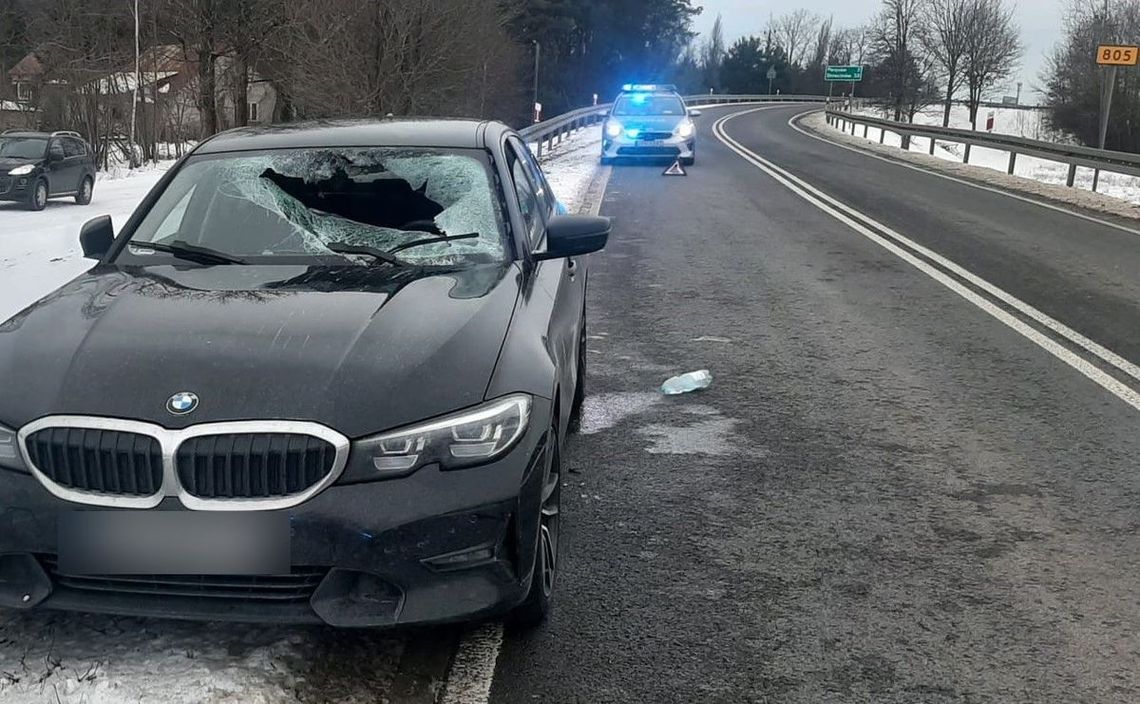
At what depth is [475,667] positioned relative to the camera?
122 inches

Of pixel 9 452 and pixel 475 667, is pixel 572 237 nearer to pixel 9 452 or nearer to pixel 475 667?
pixel 475 667

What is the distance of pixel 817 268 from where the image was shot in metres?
10.5

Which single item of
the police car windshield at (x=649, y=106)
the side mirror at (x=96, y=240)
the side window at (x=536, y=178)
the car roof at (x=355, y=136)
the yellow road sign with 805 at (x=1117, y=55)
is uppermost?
the yellow road sign with 805 at (x=1117, y=55)

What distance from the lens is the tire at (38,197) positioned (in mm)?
19016

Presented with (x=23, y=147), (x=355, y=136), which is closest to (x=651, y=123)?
(x=23, y=147)

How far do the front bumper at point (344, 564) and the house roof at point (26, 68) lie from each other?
143 feet

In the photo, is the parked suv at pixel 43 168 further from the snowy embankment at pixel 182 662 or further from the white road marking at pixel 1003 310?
the snowy embankment at pixel 182 662

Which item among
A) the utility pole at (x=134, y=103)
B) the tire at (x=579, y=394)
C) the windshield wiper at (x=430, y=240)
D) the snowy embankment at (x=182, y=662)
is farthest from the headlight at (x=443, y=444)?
the utility pole at (x=134, y=103)

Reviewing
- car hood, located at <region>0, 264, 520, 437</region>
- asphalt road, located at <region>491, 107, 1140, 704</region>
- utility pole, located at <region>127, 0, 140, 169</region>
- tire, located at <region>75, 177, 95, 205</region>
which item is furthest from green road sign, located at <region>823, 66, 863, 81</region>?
car hood, located at <region>0, 264, 520, 437</region>

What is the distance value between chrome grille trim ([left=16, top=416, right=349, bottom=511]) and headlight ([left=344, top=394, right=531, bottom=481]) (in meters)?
0.07

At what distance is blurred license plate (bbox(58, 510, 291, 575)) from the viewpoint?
9.06ft

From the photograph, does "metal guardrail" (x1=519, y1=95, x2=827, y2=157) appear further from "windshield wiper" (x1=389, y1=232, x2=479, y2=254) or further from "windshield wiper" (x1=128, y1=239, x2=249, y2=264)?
"windshield wiper" (x1=128, y1=239, x2=249, y2=264)

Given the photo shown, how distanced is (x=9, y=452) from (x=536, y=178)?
11.4 feet

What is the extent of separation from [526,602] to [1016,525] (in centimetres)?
222
